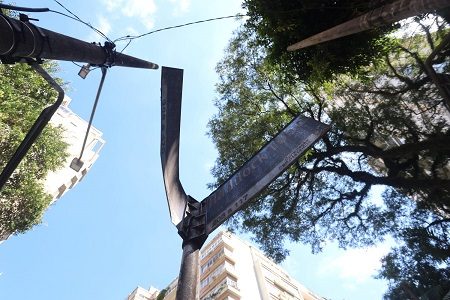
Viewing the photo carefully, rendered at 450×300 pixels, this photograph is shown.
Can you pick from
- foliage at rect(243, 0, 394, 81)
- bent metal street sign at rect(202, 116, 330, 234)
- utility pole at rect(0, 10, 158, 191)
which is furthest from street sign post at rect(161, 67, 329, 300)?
foliage at rect(243, 0, 394, 81)

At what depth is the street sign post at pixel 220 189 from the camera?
3605 millimetres

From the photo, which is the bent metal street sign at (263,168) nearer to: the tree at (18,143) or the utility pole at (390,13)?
the utility pole at (390,13)

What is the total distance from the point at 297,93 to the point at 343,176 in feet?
14.5

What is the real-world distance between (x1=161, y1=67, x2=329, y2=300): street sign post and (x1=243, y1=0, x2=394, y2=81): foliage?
4277 millimetres

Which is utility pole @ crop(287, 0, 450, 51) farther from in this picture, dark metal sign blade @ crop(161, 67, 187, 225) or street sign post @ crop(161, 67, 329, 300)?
dark metal sign blade @ crop(161, 67, 187, 225)

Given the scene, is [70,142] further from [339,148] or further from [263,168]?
[263,168]

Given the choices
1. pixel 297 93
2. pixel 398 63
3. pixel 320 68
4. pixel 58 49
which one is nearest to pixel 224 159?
pixel 297 93

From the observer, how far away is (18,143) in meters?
12.5

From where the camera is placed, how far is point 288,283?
3750 cm

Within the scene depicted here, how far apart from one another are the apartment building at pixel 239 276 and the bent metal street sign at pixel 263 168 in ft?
87.4

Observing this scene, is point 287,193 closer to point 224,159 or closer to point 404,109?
point 224,159

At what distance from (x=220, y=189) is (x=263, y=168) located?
0.69 meters

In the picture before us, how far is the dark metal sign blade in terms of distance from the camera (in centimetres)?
437

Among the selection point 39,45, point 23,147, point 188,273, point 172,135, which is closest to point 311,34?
point 172,135
